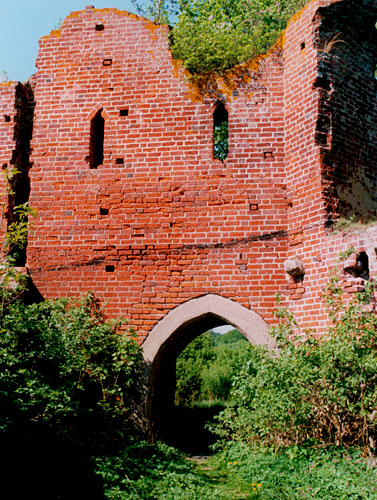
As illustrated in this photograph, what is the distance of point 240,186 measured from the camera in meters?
8.12

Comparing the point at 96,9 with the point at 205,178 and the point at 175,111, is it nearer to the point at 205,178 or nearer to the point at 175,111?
the point at 175,111

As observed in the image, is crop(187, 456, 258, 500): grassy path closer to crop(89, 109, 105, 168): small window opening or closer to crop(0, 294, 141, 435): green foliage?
crop(0, 294, 141, 435): green foliage

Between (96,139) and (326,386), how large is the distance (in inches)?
223

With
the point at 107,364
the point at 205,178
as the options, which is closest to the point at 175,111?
the point at 205,178

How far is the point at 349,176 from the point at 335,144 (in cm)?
56

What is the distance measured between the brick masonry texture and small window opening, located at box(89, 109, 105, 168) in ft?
0.21

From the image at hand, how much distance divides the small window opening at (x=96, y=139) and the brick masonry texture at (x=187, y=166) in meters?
0.07

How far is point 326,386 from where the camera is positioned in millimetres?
6121

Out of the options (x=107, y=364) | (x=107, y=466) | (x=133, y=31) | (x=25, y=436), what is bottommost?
(x=107, y=466)

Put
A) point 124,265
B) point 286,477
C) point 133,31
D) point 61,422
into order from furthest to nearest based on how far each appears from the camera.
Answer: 1. point 133,31
2. point 124,265
3. point 61,422
4. point 286,477

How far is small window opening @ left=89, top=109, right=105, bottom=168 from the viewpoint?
872 centimetres

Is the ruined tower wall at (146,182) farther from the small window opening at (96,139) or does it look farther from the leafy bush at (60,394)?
the leafy bush at (60,394)

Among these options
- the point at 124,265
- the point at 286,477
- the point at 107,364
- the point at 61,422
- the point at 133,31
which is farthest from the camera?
the point at 133,31

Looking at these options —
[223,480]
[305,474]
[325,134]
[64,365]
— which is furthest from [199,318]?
[325,134]
